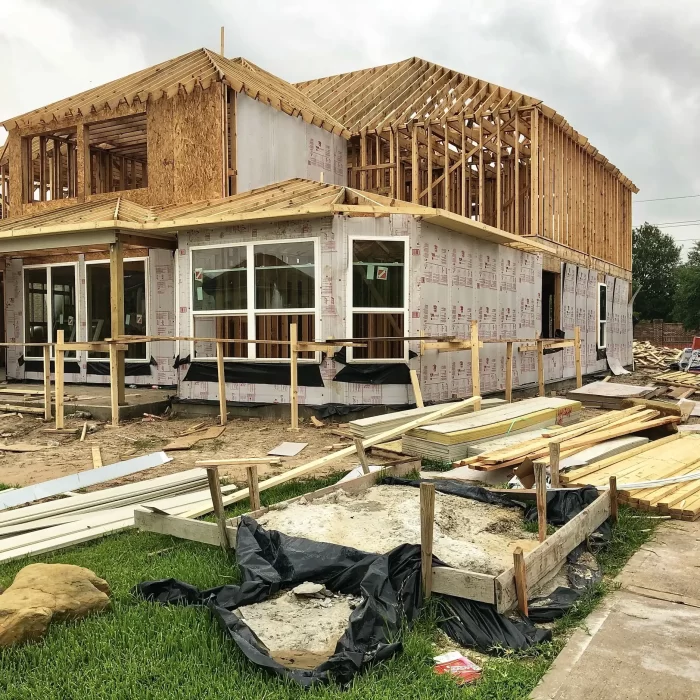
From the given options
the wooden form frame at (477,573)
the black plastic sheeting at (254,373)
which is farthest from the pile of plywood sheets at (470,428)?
the black plastic sheeting at (254,373)

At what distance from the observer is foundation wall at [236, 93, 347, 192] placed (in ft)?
46.1

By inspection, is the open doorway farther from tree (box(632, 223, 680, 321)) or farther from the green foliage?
tree (box(632, 223, 680, 321))

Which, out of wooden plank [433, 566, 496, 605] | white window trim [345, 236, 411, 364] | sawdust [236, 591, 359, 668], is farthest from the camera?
white window trim [345, 236, 411, 364]

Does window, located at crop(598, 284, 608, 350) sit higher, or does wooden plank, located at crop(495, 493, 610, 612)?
window, located at crop(598, 284, 608, 350)

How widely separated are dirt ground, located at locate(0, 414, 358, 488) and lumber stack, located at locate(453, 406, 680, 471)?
1.80 m

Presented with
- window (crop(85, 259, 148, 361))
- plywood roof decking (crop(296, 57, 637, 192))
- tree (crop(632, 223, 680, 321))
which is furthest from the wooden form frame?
tree (crop(632, 223, 680, 321))

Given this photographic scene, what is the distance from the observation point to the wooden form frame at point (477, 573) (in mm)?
3619

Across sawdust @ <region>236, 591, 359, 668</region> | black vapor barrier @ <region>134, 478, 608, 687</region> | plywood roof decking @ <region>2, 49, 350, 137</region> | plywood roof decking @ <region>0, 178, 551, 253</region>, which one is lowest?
sawdust @ <region>236, 591, 359, 668</region>

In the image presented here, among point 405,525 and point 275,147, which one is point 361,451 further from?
point 275,147

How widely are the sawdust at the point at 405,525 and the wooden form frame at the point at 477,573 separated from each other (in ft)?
0.71

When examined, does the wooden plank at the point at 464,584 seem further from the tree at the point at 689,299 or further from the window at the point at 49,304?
the tree at the point at 689,299

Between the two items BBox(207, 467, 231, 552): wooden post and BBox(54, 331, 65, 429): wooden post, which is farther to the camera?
BBox(54, 331, 65, 429): wooden post

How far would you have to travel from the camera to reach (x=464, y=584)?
3.68 meters

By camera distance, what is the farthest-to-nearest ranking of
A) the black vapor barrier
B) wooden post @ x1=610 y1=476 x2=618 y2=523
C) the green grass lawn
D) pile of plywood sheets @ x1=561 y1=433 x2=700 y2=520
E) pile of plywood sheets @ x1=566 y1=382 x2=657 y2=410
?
pile of plywood sheets @ x1=566 y1=382 x2=657 y2=410 → pile of plywood sheets @ x1=561 y1=433 x2=700 y2=520 → wooden post @ x1=610 y1=476 x2=618 y2=523 → the black vapor barrier → the green grass lawn
